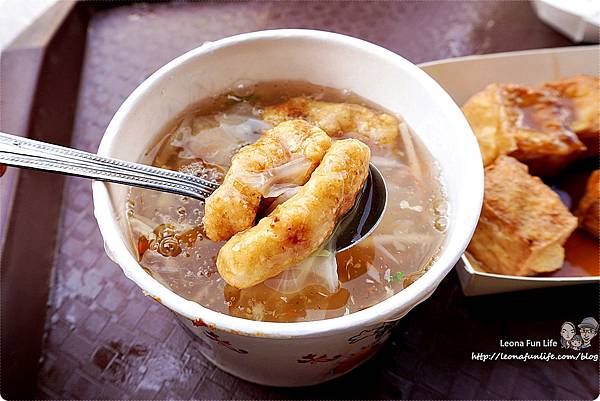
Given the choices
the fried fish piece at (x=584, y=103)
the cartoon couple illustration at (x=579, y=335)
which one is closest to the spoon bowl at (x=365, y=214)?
the cartoon couple illustration at (x=579, y=335)

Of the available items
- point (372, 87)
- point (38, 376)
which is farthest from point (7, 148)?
point (372, 87)

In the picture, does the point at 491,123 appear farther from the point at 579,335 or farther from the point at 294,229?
the point at 294,229

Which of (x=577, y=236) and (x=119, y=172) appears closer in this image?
(x=119, y=172)

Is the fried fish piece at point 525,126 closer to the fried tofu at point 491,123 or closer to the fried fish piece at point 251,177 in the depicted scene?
the fried tofu at point 491,123

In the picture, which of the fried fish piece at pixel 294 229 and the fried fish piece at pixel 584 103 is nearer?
the fried fish piece at pixel 294 229

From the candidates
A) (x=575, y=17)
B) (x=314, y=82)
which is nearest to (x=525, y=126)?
(x=575, y=17)

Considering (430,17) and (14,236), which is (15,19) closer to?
(14,236)
